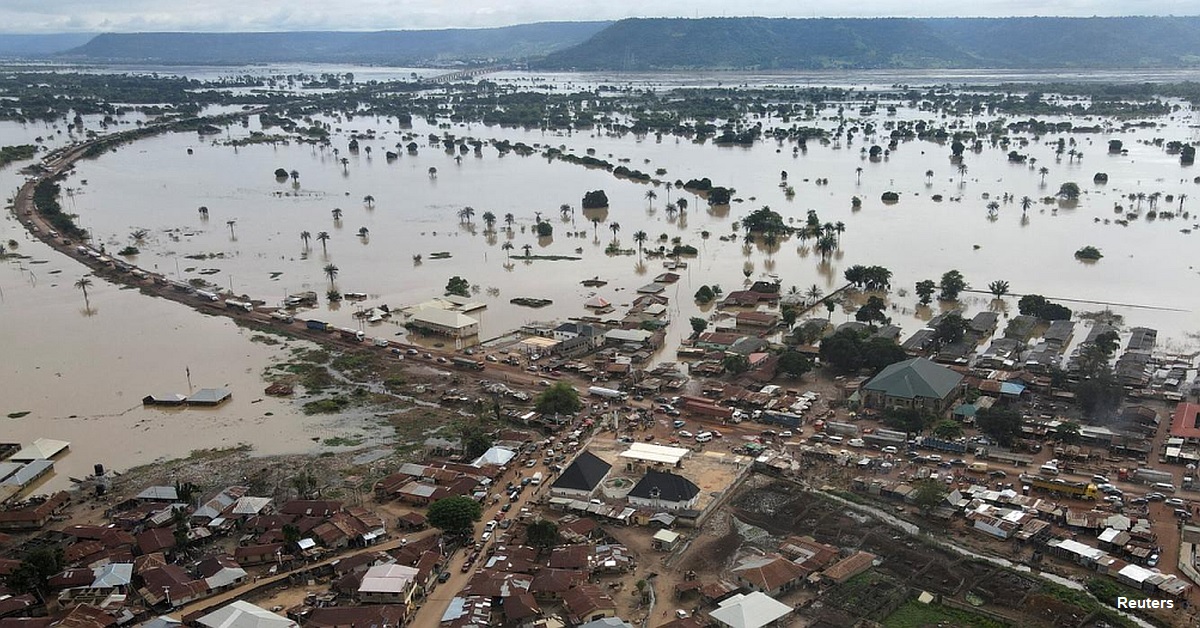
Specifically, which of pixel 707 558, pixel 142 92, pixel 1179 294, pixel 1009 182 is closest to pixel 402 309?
pixel 707 558

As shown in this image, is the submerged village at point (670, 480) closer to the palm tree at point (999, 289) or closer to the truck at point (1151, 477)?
the truck at point (1151, 477)

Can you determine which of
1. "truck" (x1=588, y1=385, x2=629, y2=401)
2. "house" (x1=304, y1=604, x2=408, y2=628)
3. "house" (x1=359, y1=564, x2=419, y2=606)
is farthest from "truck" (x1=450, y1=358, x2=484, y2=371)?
"house" (x1=304, y1=604, x2=408, y2=628)

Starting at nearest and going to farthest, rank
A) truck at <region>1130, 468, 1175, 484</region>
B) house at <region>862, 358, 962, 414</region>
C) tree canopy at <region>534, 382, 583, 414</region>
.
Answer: truck at <region>1130, 468, 1175, 484</region> < house at <region>862, 358, 962, 414</region> < tree canopy at <region>534, 382, 583, 414</region>

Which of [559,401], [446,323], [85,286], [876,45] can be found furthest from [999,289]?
[876,45]

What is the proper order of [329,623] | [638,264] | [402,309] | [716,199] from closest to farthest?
1. [329,623]
2. [402,309]
3. [638,264]
4. [716,199]

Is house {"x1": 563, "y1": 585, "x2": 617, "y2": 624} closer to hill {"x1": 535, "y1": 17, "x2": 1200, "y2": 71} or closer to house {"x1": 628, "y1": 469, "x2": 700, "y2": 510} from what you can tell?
house {"x1": 628, "y1": 469, "x2": 700, "y2": 510}

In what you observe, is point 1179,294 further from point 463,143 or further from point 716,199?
point 463,143
